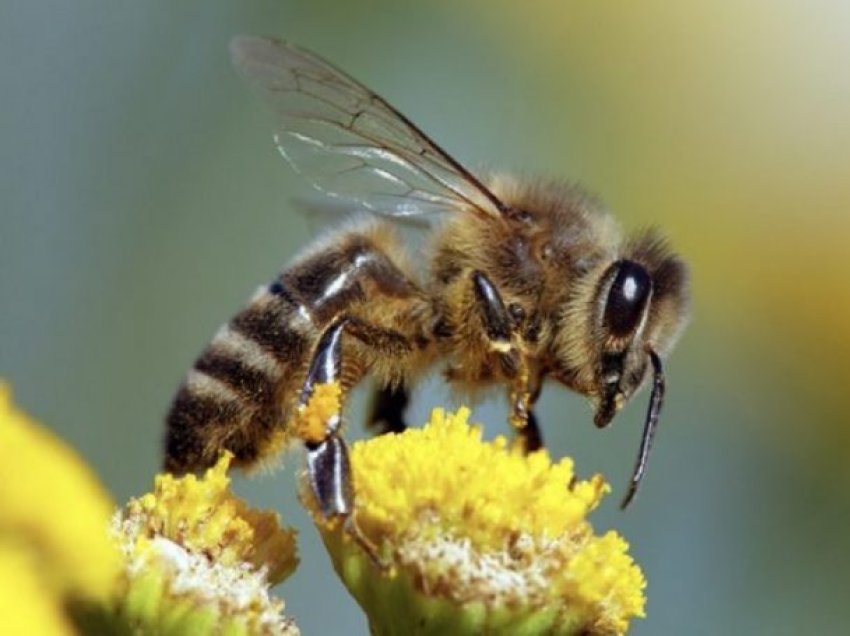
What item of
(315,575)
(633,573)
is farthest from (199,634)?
(315,575)

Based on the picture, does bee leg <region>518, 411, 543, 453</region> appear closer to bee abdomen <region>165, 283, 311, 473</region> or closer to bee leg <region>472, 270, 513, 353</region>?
bee leg <region>472, 270, 513, 353</region>

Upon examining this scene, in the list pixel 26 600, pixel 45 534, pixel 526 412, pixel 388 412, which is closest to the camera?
pixel 26 600

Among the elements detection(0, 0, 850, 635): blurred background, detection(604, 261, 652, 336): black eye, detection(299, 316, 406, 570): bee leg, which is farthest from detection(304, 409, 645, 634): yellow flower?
detection(0, 0, 850, 635): blurred background

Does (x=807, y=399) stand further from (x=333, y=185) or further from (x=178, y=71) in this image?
(x=333, y=185)

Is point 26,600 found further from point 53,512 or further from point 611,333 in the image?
point 611,333

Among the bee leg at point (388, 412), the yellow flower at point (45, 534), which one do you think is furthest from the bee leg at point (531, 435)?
the yellow flower at point (45, 534)

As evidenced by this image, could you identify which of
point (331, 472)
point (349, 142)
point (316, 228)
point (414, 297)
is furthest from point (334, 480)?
point (316, 228)
